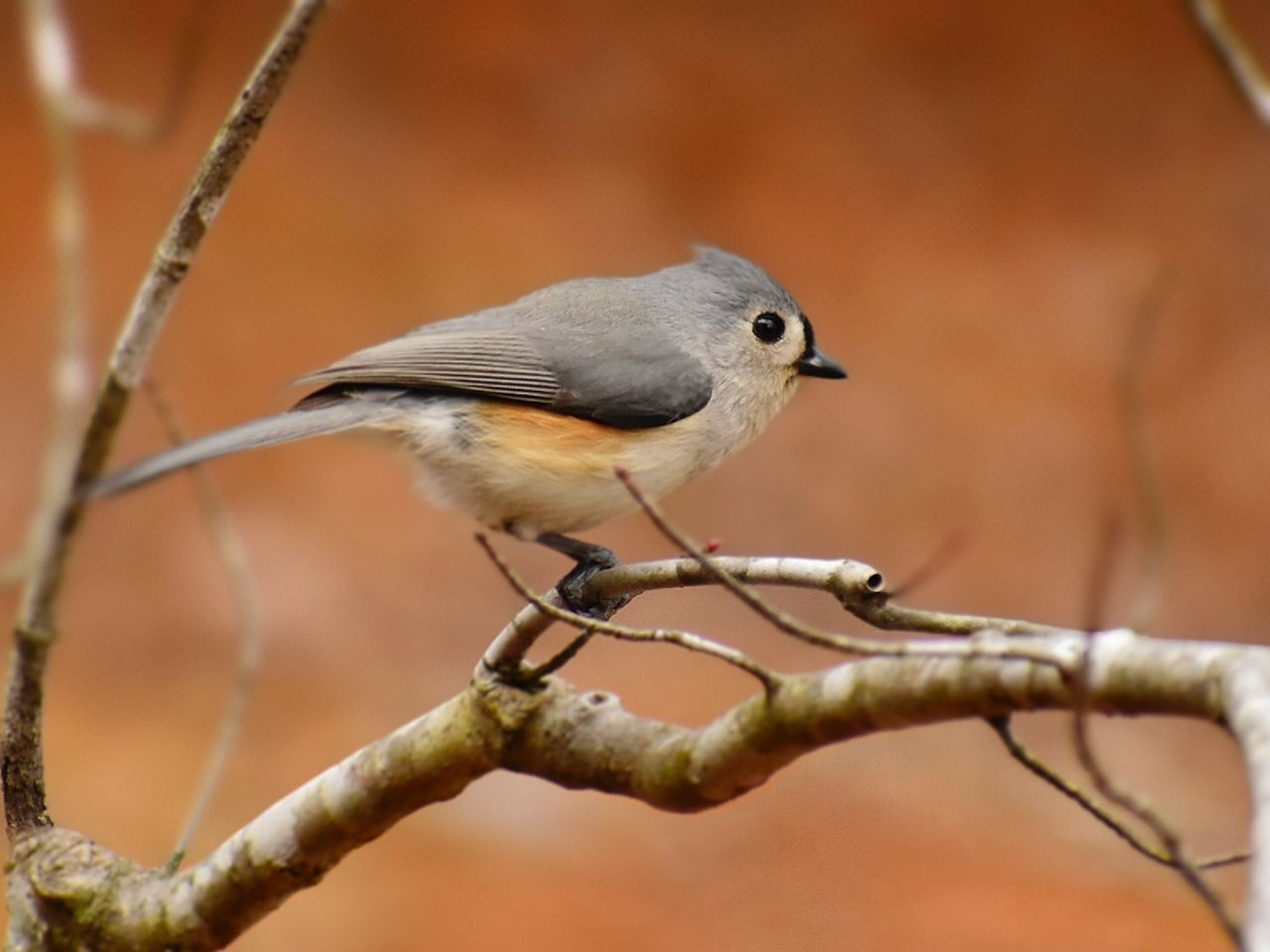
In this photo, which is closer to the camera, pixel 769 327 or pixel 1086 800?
pixel 1086 800

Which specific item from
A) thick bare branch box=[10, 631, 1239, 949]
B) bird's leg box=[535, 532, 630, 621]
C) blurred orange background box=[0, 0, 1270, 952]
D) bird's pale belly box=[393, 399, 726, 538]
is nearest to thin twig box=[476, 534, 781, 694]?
thick bare branch box=[10, 631, 1239, 949]

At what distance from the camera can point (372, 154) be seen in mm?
8219

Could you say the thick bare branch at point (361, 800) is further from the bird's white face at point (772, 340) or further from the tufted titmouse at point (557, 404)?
the bird's white face at point (772, 340)

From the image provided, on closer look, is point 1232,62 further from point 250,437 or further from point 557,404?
point 250,437

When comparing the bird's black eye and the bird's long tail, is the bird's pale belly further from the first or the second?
the bird's black eye

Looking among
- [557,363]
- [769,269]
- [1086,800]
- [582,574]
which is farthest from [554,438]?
[769,269]

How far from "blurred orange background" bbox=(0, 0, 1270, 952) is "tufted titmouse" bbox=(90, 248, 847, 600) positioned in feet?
10.6

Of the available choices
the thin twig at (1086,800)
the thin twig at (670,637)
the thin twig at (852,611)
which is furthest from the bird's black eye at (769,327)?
the thin twig at (1086,800)

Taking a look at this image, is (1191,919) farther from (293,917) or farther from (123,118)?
(123,118)

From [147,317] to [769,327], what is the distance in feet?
6.38

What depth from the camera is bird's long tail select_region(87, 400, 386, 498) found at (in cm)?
215

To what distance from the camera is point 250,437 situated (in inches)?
108

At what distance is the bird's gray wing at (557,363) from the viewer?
3.28 meters

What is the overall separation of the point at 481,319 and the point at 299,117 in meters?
5.03
